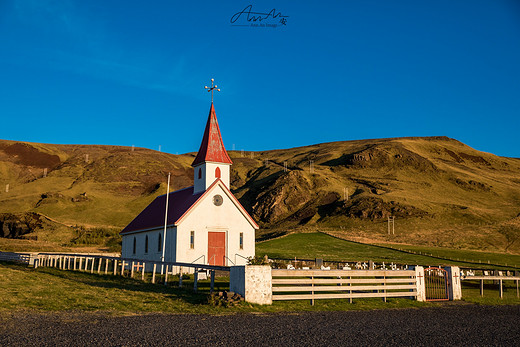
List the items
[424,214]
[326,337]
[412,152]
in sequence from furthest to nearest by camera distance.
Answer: [412,152], [424,214], [326,337]

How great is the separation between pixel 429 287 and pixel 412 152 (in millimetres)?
139915

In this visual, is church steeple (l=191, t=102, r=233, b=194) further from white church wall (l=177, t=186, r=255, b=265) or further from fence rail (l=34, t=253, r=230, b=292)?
fence rail (l=34, t=253, r=230, b=292)

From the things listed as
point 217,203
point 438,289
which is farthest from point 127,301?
point 217,203

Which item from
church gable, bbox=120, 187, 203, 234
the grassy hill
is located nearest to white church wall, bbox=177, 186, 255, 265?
church gable, bbox=120, 187, 203, 234

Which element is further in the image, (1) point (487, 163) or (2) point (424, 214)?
(1) point (487, 163)

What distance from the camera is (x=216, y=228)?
122ft

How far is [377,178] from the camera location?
450 feet

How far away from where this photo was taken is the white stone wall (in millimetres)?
18078

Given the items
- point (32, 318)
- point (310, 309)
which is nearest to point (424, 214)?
point (310, 309)

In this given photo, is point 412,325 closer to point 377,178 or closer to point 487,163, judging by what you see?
point 377,178

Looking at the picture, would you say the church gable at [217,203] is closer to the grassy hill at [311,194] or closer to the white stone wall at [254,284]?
the white stone wall at [254,284]

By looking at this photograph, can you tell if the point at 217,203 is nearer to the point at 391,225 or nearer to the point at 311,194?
the point at 391,225

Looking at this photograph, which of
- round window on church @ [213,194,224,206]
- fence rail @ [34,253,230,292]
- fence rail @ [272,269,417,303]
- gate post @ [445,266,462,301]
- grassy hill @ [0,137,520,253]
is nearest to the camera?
fence rail @ [272,269,417,303]

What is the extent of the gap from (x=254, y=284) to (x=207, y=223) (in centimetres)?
1915
